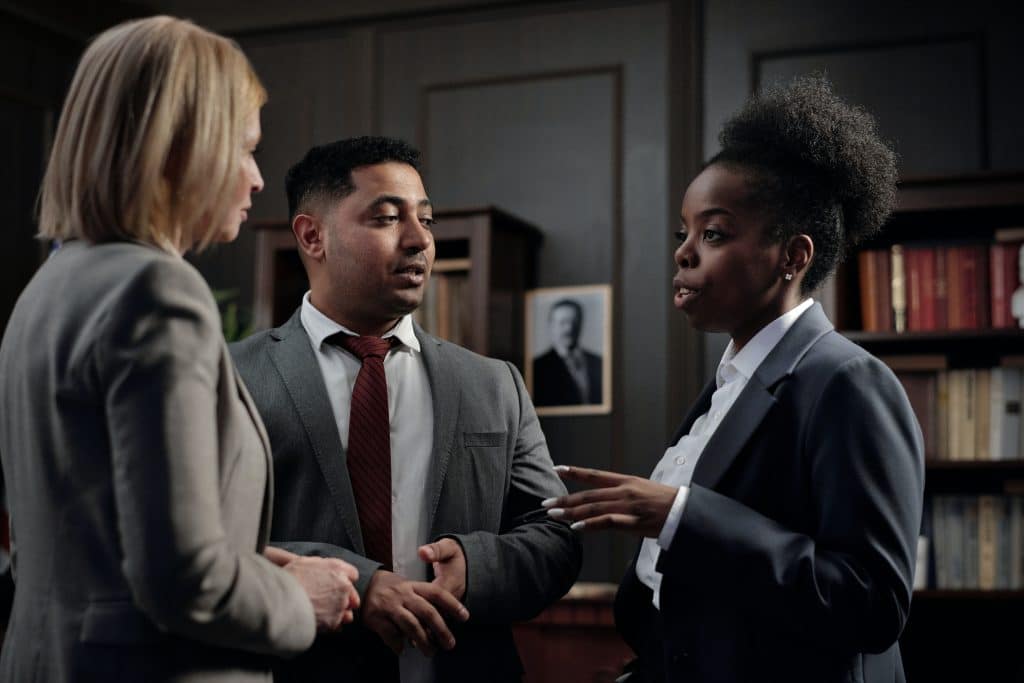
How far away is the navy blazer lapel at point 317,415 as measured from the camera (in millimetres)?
1957

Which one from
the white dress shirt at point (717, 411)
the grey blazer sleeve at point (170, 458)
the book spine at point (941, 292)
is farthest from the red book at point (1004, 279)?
the grey blazer sleeve at point (170, 458)

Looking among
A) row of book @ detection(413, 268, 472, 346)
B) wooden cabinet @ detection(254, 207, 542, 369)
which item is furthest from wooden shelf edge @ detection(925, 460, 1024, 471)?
row of book @ detection(413, 268, 472, 346)

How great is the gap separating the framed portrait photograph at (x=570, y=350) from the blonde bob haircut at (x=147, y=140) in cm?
298

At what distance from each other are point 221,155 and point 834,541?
0.95 meters

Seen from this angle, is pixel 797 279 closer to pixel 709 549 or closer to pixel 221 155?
pixel 709 549

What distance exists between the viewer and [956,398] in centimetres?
361

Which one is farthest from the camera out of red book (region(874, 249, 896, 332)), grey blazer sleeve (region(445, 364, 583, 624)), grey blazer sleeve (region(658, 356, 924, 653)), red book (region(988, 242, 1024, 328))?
red book (region(874, 249, 896, 332))

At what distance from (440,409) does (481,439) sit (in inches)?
3.6

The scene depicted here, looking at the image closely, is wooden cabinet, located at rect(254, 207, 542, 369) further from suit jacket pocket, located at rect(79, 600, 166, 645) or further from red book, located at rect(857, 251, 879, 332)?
suit jacket pocket, located at rect(79, 600, 166, 645)

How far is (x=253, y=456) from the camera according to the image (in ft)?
4.44

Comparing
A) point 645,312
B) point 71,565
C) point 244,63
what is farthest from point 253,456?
point 645,312

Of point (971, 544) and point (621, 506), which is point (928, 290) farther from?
point (621, 506)

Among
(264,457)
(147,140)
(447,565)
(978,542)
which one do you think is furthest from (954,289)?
(147,140)

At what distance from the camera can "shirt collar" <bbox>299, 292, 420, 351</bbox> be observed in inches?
84.5
